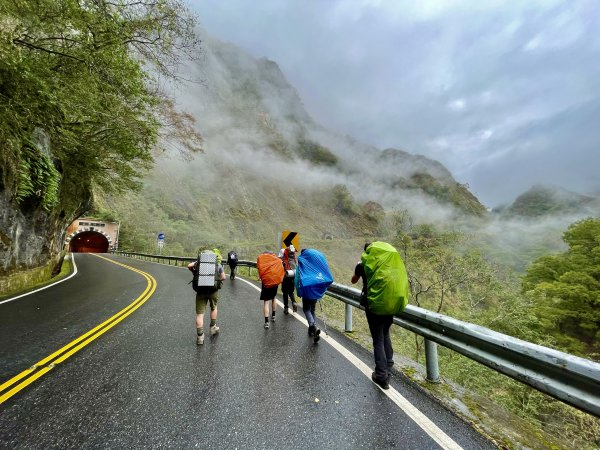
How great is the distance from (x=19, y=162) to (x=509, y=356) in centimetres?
1211

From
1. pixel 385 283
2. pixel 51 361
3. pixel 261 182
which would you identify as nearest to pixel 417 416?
pixel 385 283

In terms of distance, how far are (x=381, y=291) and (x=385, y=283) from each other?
0.11 metres

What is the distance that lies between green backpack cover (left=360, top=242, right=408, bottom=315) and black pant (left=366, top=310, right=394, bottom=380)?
178 mm

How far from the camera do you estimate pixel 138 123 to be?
9391mm

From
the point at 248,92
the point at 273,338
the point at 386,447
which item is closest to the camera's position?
the point at 386,447

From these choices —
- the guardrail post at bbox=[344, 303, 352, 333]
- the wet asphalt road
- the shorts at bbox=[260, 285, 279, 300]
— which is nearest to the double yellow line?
the wet asphalt road

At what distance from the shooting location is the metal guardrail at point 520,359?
2104 mm

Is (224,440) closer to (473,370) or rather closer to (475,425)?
(475,425)

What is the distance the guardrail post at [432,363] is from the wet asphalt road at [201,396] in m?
0.44

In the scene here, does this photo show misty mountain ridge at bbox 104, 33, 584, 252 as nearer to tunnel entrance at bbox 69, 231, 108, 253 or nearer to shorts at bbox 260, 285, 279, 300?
shorts at bbox 260, 285, 279, 300

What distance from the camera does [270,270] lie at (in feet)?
20.7

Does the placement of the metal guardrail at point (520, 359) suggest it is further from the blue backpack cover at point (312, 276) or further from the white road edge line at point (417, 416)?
the blue backpack cover at point (312, 276)

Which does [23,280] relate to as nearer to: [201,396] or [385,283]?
[201,396]

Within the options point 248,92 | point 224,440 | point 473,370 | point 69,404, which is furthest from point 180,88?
point 248,92
